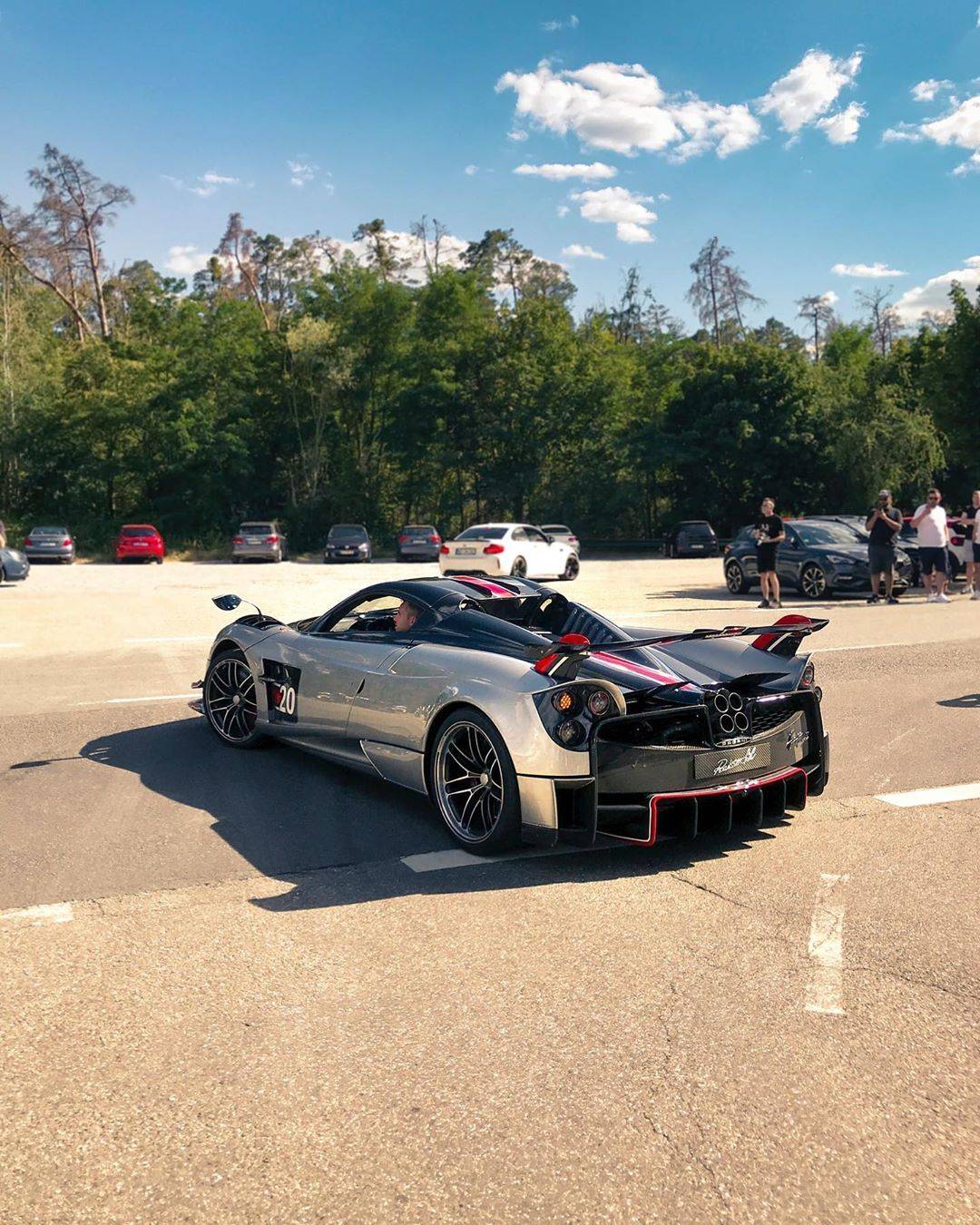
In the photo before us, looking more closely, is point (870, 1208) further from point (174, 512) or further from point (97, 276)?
point (97, 276)

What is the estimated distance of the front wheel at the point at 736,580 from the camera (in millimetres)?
22578

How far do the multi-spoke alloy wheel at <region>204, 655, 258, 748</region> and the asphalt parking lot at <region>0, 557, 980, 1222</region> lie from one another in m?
0.63

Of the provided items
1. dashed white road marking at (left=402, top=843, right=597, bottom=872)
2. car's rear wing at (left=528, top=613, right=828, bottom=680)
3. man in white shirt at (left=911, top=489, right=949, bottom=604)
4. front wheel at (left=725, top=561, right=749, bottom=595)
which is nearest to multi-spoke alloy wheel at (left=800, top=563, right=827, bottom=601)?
front wheel at (left=725, top=561, right=749, bottom=595)

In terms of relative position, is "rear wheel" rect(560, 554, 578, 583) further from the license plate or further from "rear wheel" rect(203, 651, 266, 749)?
the license plate

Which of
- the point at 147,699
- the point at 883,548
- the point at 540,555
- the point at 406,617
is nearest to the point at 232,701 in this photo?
the point at 406,617

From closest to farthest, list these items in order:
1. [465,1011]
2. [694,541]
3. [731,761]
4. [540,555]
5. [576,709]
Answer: [465,1011], [576,709], [731,761], [540,555], [694,541]

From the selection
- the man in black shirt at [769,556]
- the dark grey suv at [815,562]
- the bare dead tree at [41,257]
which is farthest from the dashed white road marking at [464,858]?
the bare dead tree at [41,257]

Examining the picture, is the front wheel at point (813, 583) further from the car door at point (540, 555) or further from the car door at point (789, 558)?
the car door at point (540, 555)

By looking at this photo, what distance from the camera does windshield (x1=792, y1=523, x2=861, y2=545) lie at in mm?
21439

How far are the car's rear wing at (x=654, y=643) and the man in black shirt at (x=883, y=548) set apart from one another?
516 inches

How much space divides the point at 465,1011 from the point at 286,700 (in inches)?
144

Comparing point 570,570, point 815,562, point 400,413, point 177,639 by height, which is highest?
point 400,413

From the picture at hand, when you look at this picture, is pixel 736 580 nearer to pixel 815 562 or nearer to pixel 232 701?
pixel 815 562

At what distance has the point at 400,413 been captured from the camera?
57688 millimetres
